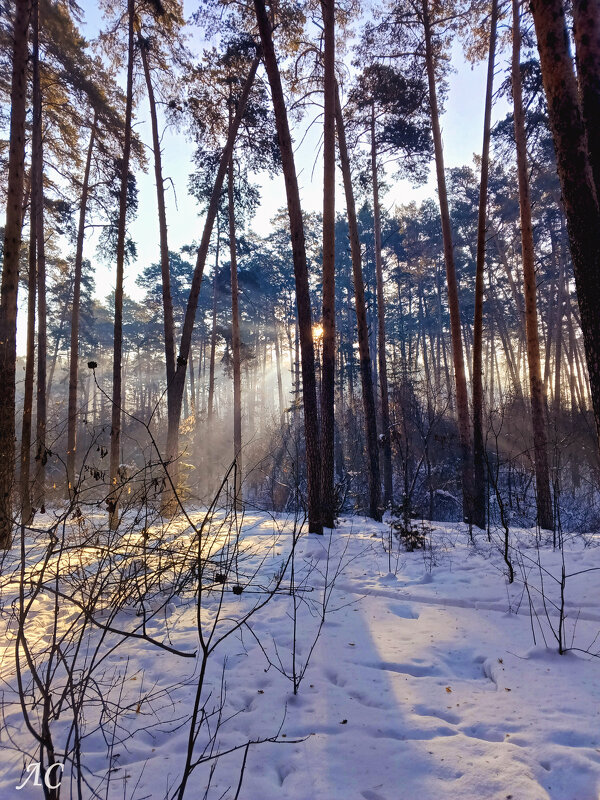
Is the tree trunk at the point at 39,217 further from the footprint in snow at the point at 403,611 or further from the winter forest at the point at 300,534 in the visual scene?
the footprint in snow at the point at 403,611

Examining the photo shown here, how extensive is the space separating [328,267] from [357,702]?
6.30 metres

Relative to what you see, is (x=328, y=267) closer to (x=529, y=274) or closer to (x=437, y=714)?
(x=529, y=274)

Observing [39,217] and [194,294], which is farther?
[194,294]

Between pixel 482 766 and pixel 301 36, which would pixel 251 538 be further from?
pixel 301 36

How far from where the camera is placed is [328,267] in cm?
709

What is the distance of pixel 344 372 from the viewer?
26859 mm

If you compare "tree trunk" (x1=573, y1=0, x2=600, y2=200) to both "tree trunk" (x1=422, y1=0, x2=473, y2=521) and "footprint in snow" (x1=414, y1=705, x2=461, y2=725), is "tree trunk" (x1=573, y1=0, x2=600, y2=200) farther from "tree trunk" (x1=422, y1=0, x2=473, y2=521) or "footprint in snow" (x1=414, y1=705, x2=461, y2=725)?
"tree trunk" (x1=422, y1=0, x2=473, y2=521)

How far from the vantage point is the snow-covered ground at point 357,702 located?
1640 mm

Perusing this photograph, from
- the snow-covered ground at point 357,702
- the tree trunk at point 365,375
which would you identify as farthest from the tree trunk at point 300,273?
the tree trunk at point 365,375

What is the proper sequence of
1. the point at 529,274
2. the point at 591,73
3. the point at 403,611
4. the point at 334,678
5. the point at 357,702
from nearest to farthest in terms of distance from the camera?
1. the point at 357,702
2. the point at 334,678
3. the point at 591,73
4. the point at 403,611
5. the point at 529,274

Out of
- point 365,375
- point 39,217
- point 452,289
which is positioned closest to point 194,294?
point 39,217

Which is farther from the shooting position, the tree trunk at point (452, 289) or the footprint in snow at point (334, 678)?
the tree trunk at point (452, 289)

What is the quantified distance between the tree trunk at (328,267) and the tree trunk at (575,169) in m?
4.21

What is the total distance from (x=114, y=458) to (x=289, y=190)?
6.17 metres
